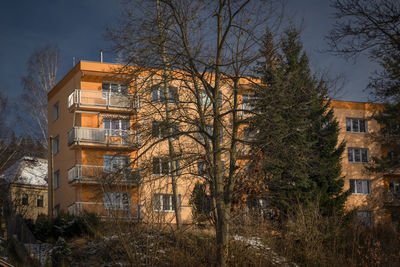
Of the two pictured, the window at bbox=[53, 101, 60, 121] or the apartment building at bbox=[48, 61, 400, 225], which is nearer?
the apartment building at bbox=[48, 61, 400, 225]

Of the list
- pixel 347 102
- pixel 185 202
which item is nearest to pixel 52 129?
pixel 185 202

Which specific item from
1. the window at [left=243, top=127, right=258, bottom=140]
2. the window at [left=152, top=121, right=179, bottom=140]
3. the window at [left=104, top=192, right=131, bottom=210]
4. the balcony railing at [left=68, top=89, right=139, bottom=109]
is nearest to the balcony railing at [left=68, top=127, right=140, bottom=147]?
the balcony railing at [left=68, top=89, right=139, bottom=109]

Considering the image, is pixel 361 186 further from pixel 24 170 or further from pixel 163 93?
pixel 24 170

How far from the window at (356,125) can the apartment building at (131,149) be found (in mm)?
86

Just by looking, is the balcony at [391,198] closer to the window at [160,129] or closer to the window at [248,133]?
the window at [248,133]

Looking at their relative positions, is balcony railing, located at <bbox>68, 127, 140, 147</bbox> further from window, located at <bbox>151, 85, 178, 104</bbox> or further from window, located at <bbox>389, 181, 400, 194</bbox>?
window, located at <bbox>389, 181, 400, 194</bbox>

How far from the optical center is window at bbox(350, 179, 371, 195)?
45500 millimetres

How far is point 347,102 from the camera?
4697 cm

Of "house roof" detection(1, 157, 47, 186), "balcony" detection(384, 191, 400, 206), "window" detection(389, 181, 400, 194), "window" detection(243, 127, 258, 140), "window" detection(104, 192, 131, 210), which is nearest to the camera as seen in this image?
"window" detection(104, 192, 131, 210)

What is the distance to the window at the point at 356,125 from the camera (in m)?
46.7

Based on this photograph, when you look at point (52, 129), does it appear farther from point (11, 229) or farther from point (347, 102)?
point (347, 102)

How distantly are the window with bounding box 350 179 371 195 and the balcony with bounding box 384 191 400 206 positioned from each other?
64.9 inches

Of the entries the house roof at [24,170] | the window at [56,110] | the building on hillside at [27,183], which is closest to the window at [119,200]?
the building on hillside at [27,183]

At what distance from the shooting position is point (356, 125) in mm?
47062
